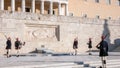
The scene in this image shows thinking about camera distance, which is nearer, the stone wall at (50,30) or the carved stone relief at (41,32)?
the stone wall at (50,30)

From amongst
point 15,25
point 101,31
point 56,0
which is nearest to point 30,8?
point 56,0

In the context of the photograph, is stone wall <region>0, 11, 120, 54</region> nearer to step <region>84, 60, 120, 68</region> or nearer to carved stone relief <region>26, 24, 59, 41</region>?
carved stone relief <region>26, 24, 59, 41</region>

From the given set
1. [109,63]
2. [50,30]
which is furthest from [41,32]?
[109,63]

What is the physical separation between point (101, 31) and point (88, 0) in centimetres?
1737

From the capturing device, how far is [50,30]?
4381 centimetres

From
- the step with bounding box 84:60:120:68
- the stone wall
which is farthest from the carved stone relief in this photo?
the step with bounding box 84:60:120:68

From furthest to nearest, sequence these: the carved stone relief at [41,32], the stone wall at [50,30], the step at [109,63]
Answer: the carved stone relief at [41,32] → the stone wall at [50,30] → the step at [109,63]

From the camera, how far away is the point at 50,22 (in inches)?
1727

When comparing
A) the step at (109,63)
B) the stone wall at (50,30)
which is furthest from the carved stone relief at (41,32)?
the step at (109,63)

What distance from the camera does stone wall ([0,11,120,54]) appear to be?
39406 millimetres

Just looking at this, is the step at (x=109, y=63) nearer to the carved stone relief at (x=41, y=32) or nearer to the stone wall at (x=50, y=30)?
the stone wall at (x=50, y=30)

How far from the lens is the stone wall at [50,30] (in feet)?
129

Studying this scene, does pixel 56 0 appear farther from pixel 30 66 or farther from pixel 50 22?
pixel 30 66

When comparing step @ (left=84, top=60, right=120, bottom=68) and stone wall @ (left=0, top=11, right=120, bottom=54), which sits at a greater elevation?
stone wall @ (left=0, top=11, right=120, bottom=54)
